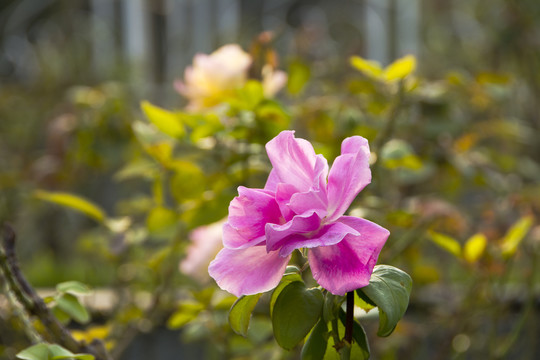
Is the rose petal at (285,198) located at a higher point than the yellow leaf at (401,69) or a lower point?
higher

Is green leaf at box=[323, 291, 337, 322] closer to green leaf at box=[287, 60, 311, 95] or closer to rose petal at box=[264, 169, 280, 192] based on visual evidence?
rose petal at box=[264, 169, 280, 192]

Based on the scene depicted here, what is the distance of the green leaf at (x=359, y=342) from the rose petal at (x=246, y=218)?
8cm

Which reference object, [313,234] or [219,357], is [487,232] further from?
[313,234]

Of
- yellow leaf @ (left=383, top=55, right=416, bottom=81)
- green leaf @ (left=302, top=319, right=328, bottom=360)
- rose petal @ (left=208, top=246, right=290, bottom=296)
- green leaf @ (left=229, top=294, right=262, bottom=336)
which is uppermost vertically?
yellow leaf @ (left=383, top=55, right=416, bottom=81)

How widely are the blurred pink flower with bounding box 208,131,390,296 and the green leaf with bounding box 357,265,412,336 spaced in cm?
1

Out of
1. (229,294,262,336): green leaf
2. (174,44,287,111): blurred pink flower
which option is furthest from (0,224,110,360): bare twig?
(174,44,287,111): blurred pink flower

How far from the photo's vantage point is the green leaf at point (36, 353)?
45cm

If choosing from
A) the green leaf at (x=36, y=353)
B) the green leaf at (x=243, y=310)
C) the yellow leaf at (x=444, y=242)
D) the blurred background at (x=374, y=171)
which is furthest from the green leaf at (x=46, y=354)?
the yellow leaf at (x=444, y=242)

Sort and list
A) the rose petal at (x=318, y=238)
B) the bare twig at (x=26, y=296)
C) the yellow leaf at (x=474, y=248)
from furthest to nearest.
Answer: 1. the yellow leaf at (x=474, y=248)
2. the bare twig at (x=26, y=296)
3. the rose petal at (x=318, y=238)

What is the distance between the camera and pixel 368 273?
398 mm

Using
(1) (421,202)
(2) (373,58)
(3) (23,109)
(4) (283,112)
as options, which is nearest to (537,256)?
(1) (421,202)

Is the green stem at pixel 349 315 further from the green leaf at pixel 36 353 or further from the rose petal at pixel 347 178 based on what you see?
the green leaf at pixel 36 353

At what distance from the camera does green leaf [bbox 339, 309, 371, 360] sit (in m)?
0.43

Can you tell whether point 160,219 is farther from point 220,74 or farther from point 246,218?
point 246,218
